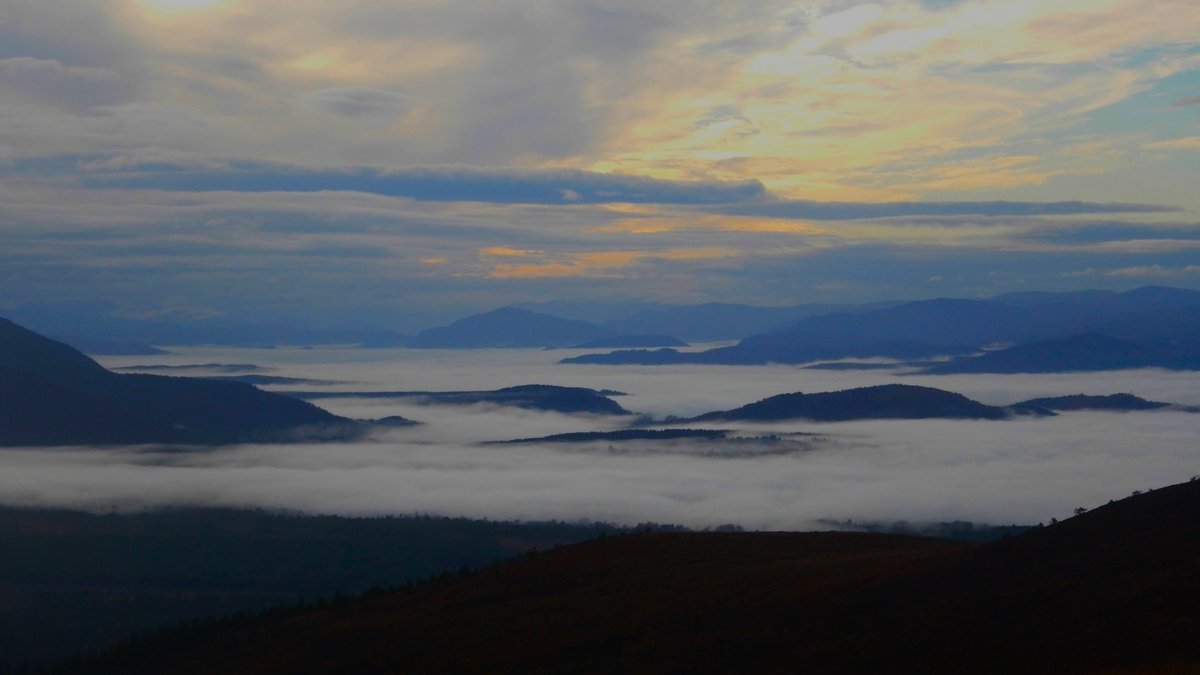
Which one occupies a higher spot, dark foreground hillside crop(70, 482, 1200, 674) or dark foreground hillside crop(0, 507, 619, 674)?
dark foreground hillside crop(70, 482, 1200, 674)

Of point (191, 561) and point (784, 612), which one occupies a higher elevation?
point (784, 612)

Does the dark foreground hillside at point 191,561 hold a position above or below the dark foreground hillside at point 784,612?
below

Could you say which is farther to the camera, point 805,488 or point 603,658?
point 805,488

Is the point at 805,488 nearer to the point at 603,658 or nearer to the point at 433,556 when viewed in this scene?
the point at 433,556

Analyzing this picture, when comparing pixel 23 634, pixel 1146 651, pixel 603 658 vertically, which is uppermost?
pixel 1146 651

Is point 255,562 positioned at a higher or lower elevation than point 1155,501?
lower

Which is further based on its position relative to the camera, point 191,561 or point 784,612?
point 191,561

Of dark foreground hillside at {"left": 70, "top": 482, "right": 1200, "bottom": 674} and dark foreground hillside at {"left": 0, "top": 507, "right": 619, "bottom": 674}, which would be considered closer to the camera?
dark foreground hillside at {"left": 70, "top": 482, "right": 1200, "bottom": 674}

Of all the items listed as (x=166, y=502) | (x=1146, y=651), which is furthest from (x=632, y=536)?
(x=166, y=502)
